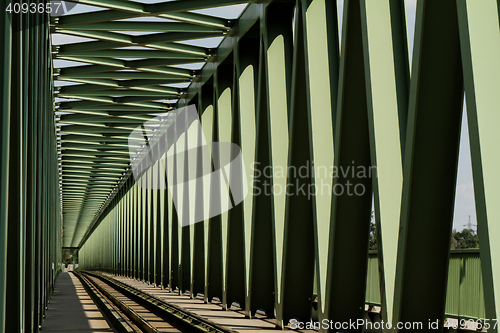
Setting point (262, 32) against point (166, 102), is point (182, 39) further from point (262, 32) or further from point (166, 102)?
point (166, 102)

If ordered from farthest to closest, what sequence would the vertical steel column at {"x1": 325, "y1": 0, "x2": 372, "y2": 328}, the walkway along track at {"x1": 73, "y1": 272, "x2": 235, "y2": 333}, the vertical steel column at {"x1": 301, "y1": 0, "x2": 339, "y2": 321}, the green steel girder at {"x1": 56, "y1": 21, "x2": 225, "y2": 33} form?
the green steel girder at {"x1": 56, "y1": 21, "x2": 225, "y2": 33} → the walkway along track at {"x1": 73, "y1": 272, "x2": 235, "y2": 333} → the vertical steel column at {"x1": 301, "y1": 0, "x2": 339, "y2": 321} → the vertical steel column at {"x1": 325, "y1": 0, "x2": 372, "y2": 328}

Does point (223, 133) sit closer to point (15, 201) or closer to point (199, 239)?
point (199, 239)

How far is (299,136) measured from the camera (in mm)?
10703

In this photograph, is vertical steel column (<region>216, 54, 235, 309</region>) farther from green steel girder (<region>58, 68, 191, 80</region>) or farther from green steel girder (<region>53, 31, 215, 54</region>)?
green steel girder (<region>58, 68, 191, 80</region>)

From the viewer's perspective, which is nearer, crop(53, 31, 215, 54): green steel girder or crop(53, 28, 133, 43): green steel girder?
crop(53, 28, 133, 43): green steel girder

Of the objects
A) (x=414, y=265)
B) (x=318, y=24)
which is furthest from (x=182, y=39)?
(x=414, y=265)

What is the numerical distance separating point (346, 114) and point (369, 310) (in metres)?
3.66

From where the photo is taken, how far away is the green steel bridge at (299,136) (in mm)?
5434

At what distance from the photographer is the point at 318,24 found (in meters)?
10.3

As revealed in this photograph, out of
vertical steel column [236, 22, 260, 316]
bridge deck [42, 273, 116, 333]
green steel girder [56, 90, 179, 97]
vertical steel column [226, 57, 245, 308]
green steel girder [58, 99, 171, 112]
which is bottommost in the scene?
bridge deck [42, 273, 116, 333]

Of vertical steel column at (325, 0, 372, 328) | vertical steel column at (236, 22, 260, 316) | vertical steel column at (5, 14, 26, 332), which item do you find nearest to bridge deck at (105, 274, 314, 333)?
vertical steel column at (236, 22, 260, 316)

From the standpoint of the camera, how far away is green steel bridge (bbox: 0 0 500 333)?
5434mm

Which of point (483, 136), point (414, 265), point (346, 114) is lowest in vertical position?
point (414, 265)

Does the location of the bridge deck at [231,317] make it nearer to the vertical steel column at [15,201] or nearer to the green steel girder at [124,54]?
the vertical steel column at [15,201]
